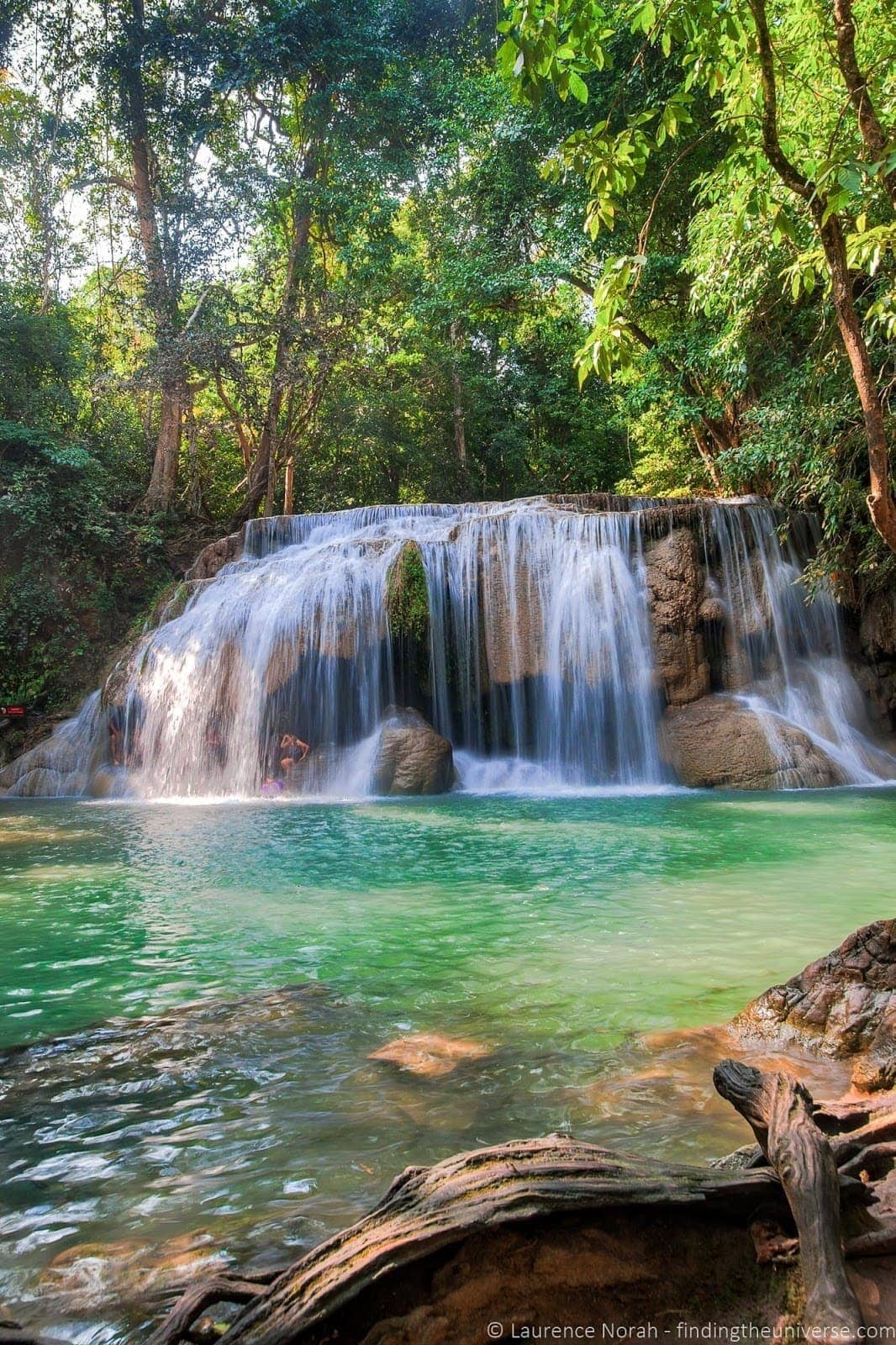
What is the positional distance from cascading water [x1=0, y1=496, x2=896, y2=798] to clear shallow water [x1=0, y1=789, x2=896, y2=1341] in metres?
5.93

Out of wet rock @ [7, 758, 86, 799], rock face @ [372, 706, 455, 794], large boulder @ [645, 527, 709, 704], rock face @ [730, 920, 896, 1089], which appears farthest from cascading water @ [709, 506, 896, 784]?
wet rock @ [7, 758, 86, 799]

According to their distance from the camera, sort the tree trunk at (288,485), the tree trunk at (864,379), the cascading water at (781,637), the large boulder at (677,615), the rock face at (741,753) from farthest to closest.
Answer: the tree trunk at (288,485) < the cascading water at (781,637) < the large boulder at (677,615) < the rock face at (741,753) < the tree trunk at (864,379)

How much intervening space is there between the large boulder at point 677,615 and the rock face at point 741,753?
2.52ft

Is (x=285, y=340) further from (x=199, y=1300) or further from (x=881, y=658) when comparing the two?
(x=199, y=1300)

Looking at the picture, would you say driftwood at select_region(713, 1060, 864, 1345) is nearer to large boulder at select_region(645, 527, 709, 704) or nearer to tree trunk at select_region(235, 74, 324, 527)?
large boulder at select_region(645, 527, 709, 704)

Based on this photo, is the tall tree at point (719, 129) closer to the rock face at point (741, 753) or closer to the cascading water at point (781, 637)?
the rock face at point (741, 753)

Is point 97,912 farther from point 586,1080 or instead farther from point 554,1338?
point 554,1338

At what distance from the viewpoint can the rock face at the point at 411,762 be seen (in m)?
13.0

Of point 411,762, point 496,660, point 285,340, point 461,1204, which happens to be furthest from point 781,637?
point 461,1204

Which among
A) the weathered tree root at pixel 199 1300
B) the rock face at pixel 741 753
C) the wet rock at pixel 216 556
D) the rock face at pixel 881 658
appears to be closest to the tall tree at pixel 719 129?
the weathered tree root at pixel 199 1300

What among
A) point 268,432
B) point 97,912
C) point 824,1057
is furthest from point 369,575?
point 824,1057

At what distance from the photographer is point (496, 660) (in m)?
15.1

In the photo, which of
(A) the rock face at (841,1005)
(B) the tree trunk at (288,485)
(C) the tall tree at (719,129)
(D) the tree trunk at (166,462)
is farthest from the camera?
(B) the tree trunk at (288,485)

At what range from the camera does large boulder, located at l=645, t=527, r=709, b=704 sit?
1439 cm
